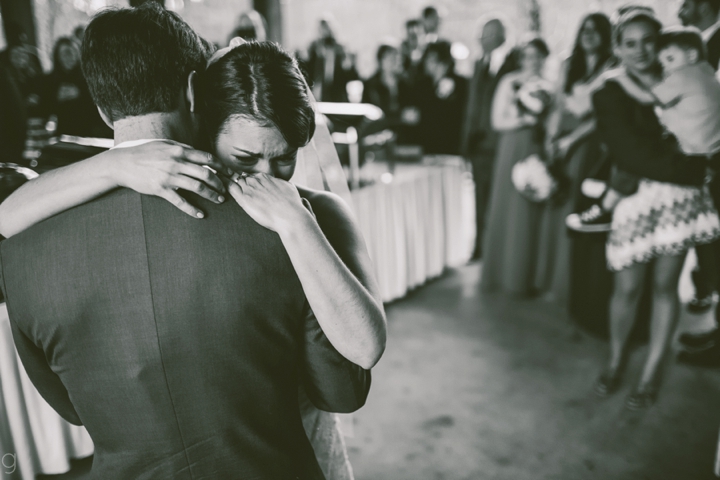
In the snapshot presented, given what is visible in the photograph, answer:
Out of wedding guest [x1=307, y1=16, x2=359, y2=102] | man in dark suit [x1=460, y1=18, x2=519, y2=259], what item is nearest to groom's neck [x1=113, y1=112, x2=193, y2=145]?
man in dark suit [x1=460, y1=18, x2=519, y2=259]

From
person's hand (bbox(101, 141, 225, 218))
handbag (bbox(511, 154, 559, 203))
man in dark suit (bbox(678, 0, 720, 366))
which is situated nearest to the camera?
person's hand (bbox(101, 141, 225, 218))

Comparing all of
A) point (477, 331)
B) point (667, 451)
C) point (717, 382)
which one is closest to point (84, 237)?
point (667, 451)

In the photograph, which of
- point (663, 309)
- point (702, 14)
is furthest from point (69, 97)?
point (702, 14)

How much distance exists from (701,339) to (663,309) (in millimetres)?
872

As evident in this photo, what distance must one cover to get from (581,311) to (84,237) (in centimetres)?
301

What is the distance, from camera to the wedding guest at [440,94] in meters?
4.36

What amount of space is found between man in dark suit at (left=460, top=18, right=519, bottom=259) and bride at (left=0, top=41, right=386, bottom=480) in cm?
320

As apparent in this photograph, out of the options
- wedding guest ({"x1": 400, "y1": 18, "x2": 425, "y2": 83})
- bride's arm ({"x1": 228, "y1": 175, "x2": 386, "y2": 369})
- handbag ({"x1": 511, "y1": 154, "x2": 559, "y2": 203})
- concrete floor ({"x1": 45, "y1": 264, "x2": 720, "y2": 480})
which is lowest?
concrete floor ({"x1": 45, "y1": 264, "x2": 720, "y2": 480})

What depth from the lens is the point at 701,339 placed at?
2.83 m

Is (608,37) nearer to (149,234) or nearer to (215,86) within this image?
(215,86)

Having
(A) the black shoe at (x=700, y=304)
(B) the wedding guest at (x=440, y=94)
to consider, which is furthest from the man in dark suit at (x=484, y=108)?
(A) the black shoe at (x=700, y=304)

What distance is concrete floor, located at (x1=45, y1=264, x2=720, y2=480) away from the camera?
6.48ft

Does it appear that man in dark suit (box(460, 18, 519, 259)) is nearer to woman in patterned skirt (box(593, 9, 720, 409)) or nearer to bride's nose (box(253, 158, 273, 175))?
woman in patterned skirt (box(593, 9, 720, 409))

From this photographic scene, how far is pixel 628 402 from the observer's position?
7.65 ft
